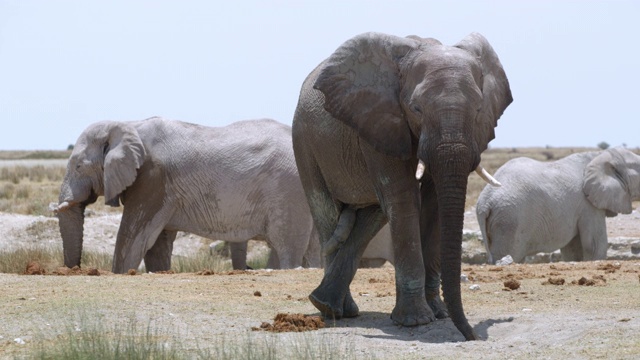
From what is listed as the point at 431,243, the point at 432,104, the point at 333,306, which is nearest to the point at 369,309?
the point at 333,306

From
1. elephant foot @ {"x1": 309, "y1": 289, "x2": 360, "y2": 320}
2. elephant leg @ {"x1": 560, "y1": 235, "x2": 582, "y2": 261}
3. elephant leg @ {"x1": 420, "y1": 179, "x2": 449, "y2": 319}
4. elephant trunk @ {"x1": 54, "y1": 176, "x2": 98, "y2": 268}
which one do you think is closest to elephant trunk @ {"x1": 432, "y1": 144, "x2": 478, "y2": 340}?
elephant leg @ {"x1": 420, "y1": 179, "x2": 449, "y2": 319}

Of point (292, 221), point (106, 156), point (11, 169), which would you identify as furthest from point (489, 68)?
point (11, 169)

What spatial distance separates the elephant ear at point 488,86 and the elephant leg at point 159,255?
329 inches

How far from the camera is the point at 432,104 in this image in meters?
9.09

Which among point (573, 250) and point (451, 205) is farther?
point (573, 250)

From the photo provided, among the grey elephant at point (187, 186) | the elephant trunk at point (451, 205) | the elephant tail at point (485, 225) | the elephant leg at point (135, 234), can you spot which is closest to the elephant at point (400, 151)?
the elephant trunk at point (451, 205)

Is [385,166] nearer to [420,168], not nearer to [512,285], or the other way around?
[420,168]

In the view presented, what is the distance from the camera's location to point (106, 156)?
17.0 m

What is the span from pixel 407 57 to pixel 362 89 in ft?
1.46

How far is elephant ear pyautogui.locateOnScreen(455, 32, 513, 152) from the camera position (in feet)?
31.7

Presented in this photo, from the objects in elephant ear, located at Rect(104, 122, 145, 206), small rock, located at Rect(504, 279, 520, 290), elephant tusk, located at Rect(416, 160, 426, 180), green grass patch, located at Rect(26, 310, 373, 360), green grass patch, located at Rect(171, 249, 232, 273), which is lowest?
green grass patch, located at Rect(26, 310, 373, 360)

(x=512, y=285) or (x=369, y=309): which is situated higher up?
(x=512, y=285)

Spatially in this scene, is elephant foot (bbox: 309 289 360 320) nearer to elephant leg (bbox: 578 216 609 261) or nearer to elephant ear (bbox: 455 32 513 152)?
elephant ear (bbox: 455 32 513 152)

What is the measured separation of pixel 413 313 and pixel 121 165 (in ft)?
25.6
